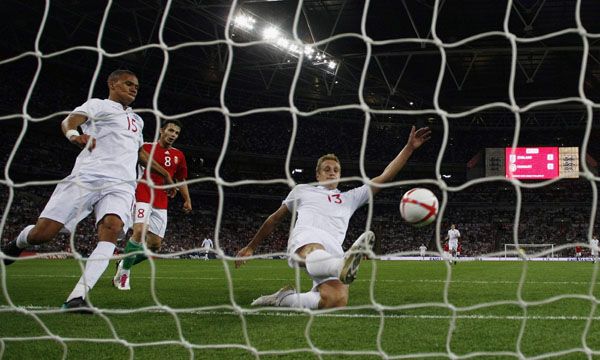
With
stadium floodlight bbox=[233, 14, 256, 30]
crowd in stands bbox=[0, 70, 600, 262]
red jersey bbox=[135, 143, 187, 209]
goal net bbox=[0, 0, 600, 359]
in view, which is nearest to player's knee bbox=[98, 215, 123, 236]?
goal net bbox=[0, 0, 600, 359]

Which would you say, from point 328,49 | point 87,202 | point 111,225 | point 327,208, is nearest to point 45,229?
point 87,202

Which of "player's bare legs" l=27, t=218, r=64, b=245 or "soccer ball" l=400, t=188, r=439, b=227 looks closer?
"soccer ball" l=400, t=188, r=439, b=227

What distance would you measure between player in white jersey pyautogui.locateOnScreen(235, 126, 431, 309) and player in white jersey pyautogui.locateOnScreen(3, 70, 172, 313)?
0.98 metres

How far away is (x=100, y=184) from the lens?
396 centimetres

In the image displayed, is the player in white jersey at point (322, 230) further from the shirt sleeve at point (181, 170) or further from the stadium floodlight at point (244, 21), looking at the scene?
the stadium floodlight at point (244, 21)

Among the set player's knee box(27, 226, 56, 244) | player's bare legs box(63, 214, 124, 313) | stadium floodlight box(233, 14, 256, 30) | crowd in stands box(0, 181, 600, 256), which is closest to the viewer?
player's bare legs box(63, 214, 124, 313)

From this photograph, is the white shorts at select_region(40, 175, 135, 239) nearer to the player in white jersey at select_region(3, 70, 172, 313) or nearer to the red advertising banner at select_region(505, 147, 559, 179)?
the player in white jersey at select_region(3, 70, 172, 313)

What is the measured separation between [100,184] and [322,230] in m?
1.82

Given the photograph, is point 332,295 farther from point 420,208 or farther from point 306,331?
point 306,331

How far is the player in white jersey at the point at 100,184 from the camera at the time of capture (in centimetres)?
373

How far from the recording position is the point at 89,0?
17453 mm

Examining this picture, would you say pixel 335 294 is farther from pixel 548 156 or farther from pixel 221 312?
pixel 548 156

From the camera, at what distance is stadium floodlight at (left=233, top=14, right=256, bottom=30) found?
17977 millimetres

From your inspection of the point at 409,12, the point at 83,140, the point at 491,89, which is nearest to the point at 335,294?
the point at 83,140
